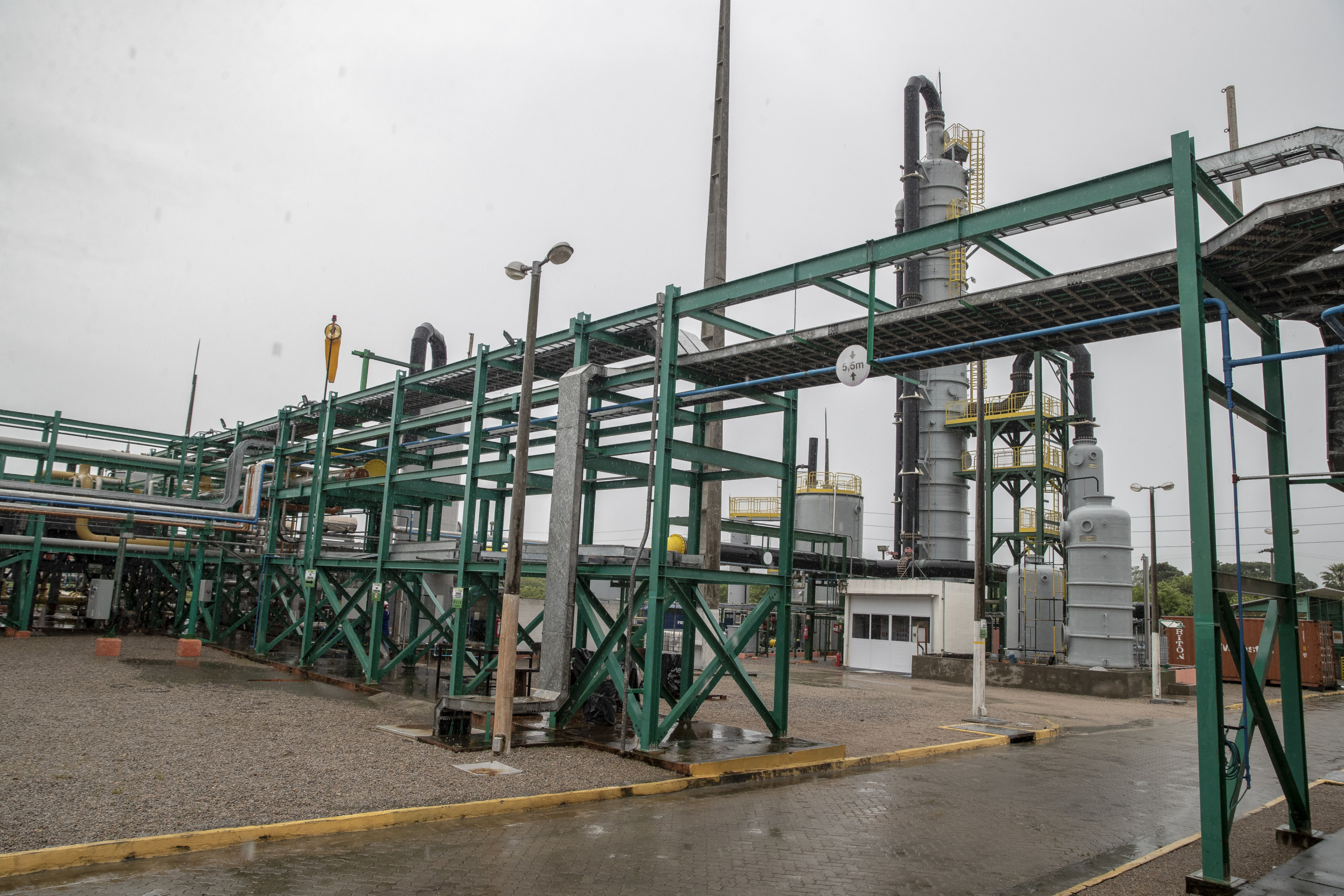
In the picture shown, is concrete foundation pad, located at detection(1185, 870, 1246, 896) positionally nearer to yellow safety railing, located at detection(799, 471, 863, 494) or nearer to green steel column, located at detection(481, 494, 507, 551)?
green steel column, located at detection(481, 494, 507, 551)

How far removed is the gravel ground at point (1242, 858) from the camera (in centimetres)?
644

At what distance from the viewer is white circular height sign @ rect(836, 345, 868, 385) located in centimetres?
980

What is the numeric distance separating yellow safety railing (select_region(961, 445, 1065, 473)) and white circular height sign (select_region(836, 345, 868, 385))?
83.7 feet

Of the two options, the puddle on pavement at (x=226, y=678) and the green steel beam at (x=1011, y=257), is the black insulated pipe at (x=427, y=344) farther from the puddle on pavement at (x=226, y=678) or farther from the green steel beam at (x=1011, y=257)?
the green steel beam at (x=1011, y=257)

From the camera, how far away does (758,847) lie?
7.34 meters

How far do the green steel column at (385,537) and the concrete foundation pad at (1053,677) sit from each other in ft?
55.3

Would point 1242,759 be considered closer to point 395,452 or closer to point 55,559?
point 395,452

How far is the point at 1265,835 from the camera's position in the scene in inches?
320

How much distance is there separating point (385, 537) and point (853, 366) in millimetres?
11462

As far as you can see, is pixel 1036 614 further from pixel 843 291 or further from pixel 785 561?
pixel 843 291

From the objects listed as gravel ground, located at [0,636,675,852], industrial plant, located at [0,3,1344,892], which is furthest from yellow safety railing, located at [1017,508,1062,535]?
gravel ground, located at [0,636,675,852]

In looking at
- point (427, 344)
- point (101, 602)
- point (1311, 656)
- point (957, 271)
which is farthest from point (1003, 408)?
point (101, 602)

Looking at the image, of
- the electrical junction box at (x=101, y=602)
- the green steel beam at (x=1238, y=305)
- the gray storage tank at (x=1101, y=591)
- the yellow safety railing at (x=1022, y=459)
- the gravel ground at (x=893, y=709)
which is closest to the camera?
the green steel beam at (x=1238, y=305)

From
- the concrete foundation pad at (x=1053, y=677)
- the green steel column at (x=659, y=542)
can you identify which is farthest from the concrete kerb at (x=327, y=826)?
the concrete foundation pad at (x=1053, y=677)
